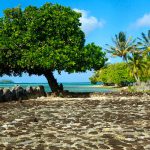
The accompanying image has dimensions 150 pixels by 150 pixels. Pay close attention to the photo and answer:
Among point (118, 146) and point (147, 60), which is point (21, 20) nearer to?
point (118, 146)

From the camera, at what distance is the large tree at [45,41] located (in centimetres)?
4325

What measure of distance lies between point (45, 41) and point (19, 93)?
7.29 m

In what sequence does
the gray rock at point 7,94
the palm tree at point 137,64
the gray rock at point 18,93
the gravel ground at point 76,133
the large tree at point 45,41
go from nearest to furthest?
the gravel ground at point 76,133 → the gray rock at point 7,94 → the gray rock at point 18,93 → the large tree at point 45,41 → the palm tree at point 137,64

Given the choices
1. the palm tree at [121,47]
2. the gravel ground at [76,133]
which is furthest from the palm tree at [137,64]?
the gravel ground at [76,133]

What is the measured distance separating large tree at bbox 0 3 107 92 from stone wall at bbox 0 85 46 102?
249 cm

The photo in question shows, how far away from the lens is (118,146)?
12.1 m

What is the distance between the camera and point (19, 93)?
133 ft

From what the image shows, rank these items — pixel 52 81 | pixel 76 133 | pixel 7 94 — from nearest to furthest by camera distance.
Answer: pixel 76 133
pixel 7 94
pixel 52 81

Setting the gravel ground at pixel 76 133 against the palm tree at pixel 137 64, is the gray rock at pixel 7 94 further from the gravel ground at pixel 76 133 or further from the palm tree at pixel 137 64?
the palm tree at pixel 137 64

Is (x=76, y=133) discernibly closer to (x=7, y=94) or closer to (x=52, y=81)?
(x=7, y=94)

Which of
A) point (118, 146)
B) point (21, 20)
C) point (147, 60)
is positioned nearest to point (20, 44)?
point (21, 20)

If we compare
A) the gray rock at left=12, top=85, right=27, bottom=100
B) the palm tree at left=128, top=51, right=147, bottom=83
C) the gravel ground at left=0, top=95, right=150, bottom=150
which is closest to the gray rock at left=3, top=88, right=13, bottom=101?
the gray rock at left=12, top=85, right=27, bottom=100

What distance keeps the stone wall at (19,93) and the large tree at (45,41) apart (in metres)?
2.49

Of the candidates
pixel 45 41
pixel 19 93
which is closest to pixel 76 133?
pixel 19 93
